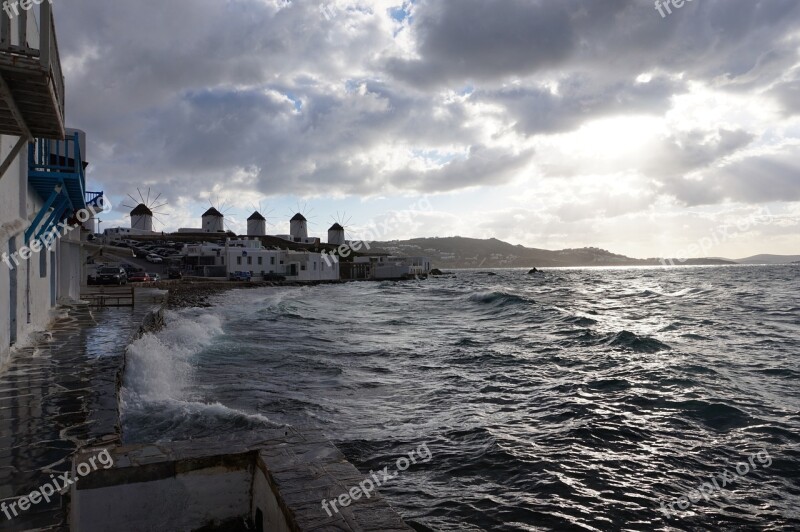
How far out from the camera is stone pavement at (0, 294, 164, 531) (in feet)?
15.3

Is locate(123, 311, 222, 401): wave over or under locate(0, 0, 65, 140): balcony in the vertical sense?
under

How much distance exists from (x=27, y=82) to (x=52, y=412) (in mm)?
4277

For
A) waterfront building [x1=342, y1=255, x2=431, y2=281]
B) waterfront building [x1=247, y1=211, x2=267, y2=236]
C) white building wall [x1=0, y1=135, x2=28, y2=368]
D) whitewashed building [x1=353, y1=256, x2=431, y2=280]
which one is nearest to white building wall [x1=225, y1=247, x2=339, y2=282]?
waterfront building [x1=342, y1=255, x2=431, y2=281]

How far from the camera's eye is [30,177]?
1455 centimetres

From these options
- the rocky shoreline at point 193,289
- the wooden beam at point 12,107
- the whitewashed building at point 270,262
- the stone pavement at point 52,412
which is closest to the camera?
the stone pavement at point 52,412

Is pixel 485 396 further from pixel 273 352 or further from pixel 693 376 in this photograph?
pixel 273 352

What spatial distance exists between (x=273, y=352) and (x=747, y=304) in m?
32.9

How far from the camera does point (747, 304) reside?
35250mm

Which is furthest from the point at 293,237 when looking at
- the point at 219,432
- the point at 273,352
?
the point at 219,432

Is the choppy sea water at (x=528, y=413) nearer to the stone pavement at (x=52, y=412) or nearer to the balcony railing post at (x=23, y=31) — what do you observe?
the stone pavement at (x=52, y=412)

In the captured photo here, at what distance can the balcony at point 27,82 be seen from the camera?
6.16 meters

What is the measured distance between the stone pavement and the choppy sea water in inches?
27.3

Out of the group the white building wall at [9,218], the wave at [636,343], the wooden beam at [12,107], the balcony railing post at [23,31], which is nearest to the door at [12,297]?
the white building wall at [9,218]

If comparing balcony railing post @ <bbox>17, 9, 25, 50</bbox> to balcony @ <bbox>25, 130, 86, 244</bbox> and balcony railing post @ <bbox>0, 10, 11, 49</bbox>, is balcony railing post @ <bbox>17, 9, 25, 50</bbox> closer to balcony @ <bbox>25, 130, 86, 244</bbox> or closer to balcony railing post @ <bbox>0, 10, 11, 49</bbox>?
balcony railing post @ <bbox>0, 10, 11, 49</bbox>
